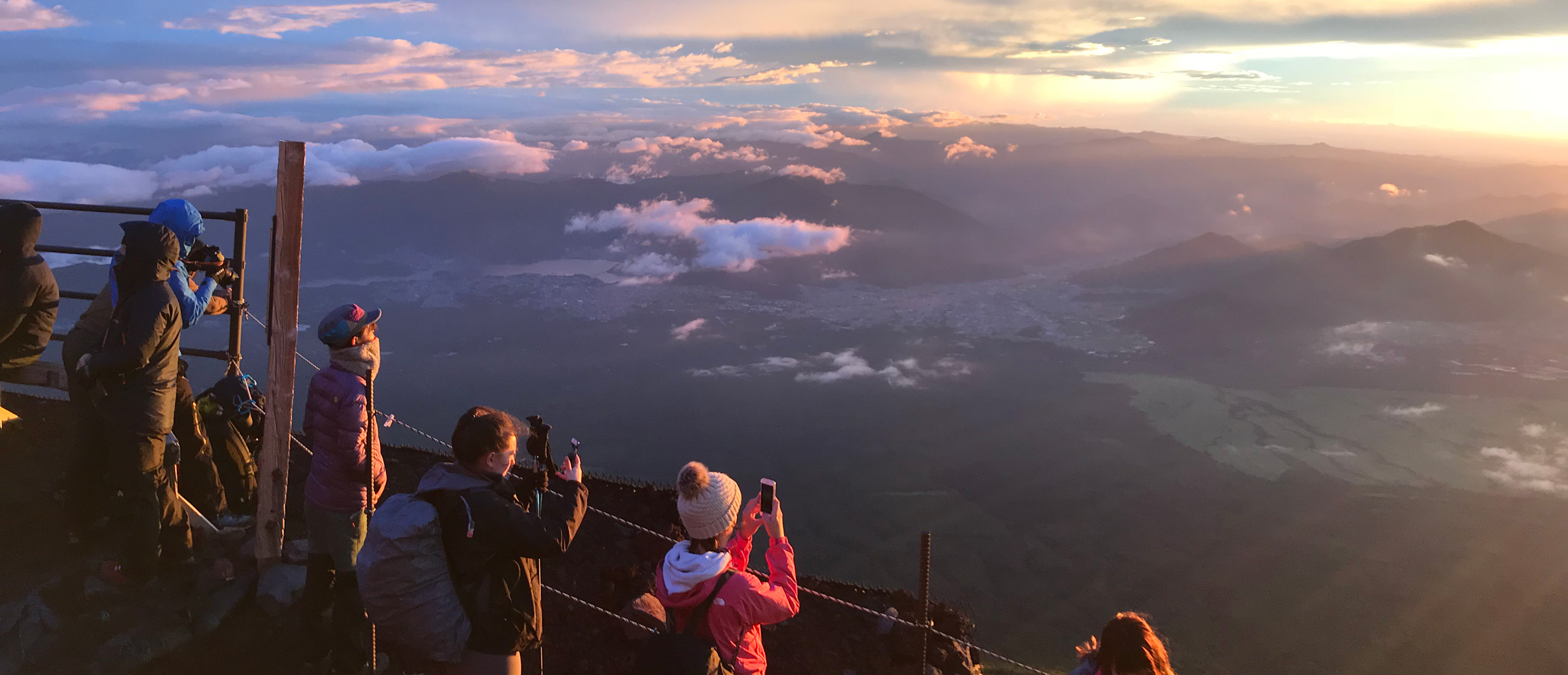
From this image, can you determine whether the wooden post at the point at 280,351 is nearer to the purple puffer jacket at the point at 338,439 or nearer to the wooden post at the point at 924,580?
the purple puffer jacket at the point at 338,439

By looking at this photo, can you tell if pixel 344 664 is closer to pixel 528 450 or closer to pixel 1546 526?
pixel 528 450

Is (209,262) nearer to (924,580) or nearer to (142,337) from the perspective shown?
(142,337)

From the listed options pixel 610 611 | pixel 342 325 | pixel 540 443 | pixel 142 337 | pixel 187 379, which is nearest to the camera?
pixel 540 443

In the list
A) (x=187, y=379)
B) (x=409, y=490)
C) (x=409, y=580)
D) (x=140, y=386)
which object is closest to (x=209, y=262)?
(x=187, y=379)

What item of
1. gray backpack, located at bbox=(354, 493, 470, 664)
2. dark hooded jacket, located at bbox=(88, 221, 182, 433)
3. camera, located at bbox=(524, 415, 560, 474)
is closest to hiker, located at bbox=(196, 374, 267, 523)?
dark hooded jacket, located at bbox=(88, 221, 182, 433)

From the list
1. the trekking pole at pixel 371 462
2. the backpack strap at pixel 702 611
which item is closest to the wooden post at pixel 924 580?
the backpack strap at pixel 702 611
